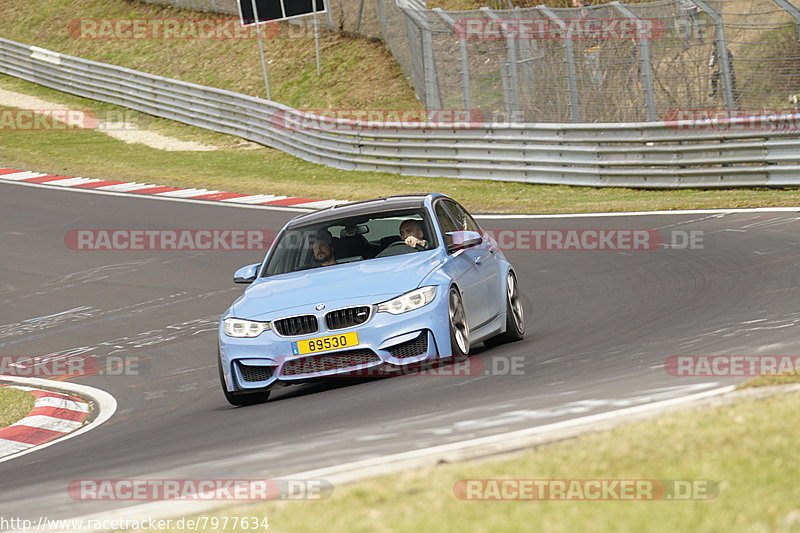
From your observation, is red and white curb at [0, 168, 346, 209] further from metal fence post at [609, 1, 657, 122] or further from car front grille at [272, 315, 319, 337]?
car front grille at [272, 315, 319, 337]

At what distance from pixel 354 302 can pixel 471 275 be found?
54.8 inches

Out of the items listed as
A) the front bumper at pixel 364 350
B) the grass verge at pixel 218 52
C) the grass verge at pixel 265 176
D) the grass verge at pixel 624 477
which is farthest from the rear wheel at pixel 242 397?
the grass verge at pixel 218 52

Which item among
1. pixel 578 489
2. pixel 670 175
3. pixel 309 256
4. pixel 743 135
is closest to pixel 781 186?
pixel 743 135

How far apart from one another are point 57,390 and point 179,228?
915 cm

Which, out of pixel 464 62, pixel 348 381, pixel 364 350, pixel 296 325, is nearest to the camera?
pixel 364 350

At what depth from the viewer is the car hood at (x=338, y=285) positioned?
Result: 9297mm

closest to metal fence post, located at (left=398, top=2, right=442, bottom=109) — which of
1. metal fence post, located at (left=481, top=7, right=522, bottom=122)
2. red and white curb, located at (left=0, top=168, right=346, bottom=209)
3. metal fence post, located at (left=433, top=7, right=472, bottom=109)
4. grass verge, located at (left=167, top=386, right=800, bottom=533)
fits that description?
metal fence post, located at (left=433, top=7, right=472, bottom=109)

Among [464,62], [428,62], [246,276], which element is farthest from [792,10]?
[246,276]

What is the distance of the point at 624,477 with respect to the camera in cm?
498

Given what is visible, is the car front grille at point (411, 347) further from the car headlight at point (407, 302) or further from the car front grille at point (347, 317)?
the car front grille at point (347, 317)

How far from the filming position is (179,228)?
20609 millimetres

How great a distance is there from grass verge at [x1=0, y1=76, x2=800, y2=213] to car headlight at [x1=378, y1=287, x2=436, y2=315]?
32.0 ft

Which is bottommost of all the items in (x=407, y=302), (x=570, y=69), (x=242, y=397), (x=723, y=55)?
(x=570, y=69)

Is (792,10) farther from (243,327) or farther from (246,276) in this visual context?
(243,327)
